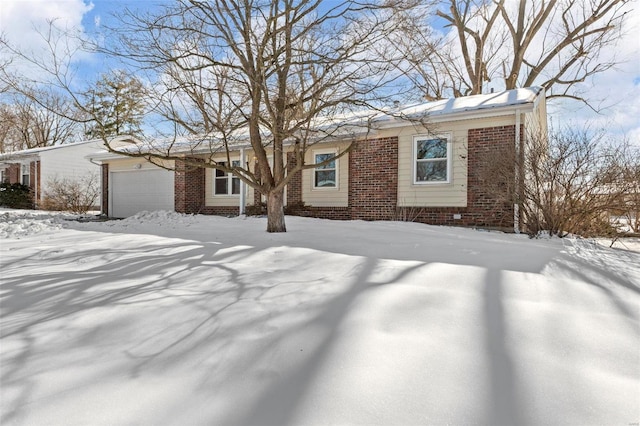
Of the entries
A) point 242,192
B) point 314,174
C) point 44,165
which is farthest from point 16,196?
point 314,174

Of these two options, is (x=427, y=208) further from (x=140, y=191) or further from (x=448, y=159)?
(x=140, y=191)

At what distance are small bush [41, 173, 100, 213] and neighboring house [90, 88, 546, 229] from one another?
8171 mm

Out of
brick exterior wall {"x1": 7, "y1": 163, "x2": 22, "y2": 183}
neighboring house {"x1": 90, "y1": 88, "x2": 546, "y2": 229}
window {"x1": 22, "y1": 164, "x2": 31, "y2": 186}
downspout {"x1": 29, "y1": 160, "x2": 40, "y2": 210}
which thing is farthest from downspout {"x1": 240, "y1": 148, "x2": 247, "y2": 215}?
brick exterior wall {"x1": 7, "y1": 163, "x2": 22, "y2": 183}

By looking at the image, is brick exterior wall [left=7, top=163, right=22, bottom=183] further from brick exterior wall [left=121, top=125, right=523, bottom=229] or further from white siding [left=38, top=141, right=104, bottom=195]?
brick exterior wall [left=121, top=125, right=523, bottom=229]

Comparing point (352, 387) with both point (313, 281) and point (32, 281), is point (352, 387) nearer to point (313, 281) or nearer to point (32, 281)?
point (313, 281)

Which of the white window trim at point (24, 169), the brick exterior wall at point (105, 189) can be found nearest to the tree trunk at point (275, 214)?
the brick exterior wall at point (105, 189)

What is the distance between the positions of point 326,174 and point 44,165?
1840 centimetres

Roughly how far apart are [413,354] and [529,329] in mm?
927

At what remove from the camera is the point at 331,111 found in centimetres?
734

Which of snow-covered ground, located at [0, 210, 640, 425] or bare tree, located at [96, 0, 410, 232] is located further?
bare tree, located at [96, 0, 410, 232]

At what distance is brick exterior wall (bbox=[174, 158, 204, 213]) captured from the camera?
14.1m

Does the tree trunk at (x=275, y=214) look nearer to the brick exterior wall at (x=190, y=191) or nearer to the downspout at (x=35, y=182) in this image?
the brick exterior wall at (x=190, y=191)

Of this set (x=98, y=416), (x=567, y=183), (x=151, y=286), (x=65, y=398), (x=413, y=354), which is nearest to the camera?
(x=98, y=416)

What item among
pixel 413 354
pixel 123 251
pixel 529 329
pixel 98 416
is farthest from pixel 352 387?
pixel 123 251
